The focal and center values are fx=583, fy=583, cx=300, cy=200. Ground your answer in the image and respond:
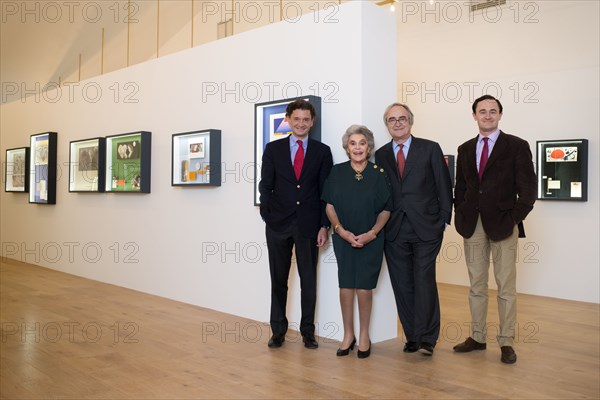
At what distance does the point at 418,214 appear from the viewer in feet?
14.4

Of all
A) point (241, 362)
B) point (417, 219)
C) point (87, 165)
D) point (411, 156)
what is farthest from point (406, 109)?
point (87, 165)

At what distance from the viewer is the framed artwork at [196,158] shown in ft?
20.0

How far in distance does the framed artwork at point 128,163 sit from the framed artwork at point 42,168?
178 centimetres

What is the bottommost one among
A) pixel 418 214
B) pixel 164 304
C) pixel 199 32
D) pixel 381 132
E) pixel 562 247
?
pixel 164 304

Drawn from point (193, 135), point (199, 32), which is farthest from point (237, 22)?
point (193, 135)

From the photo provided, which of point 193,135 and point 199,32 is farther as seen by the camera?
point 199,32

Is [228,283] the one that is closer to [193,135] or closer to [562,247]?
[193,135]

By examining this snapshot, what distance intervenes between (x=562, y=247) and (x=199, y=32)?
7.72 m

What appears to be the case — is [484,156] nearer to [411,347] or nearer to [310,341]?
[411,347]

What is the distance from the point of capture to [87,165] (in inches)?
327

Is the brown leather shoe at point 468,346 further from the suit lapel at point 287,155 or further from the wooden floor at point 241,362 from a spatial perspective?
the suit lapel at point 287,155

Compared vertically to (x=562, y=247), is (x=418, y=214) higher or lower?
higher

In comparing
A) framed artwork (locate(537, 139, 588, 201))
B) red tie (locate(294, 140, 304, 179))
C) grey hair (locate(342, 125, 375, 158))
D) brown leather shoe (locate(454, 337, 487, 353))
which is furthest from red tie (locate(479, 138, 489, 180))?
framed artwork (locate(537, 139, 588, 201))

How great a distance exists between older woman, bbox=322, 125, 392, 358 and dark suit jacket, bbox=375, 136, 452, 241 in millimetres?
126
